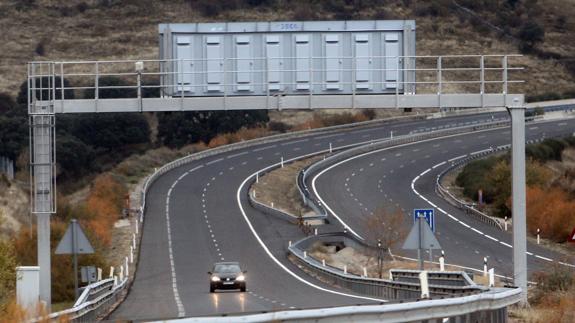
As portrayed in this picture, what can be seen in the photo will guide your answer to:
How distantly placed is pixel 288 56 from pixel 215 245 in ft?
104

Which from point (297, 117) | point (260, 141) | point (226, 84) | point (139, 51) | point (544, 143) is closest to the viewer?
point (226, 84)

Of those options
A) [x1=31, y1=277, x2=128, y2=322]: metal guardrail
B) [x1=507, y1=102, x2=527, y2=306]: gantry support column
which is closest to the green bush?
[x1=31, y1=277, x2=128, y2=322]: metal guardrail

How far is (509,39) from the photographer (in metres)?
183

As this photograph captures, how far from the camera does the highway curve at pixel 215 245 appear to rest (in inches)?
1555

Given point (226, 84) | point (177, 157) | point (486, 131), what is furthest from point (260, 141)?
point (226, 84)

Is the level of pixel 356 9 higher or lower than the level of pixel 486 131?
higher

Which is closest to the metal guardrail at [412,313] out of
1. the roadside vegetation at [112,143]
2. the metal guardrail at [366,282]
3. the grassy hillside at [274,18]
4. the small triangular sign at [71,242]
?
the metal guardrail at [366,282]

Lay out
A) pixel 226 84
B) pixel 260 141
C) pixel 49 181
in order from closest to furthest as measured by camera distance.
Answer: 1. pixel 49 181
2. pixel 226 84
3. pixel 260 141

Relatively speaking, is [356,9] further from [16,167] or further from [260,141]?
[16,167]

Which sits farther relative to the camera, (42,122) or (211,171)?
(211,171)

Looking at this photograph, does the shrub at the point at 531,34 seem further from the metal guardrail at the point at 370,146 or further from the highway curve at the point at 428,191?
the metal guardrail at the point at 370,146

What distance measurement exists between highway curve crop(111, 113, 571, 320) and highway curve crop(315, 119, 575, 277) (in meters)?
1.92

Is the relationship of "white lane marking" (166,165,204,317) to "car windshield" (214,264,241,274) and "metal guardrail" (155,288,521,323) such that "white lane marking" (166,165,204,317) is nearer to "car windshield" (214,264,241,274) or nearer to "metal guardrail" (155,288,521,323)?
"car windshield" (214,264,241,274)

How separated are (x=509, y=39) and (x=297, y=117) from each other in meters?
44.6
